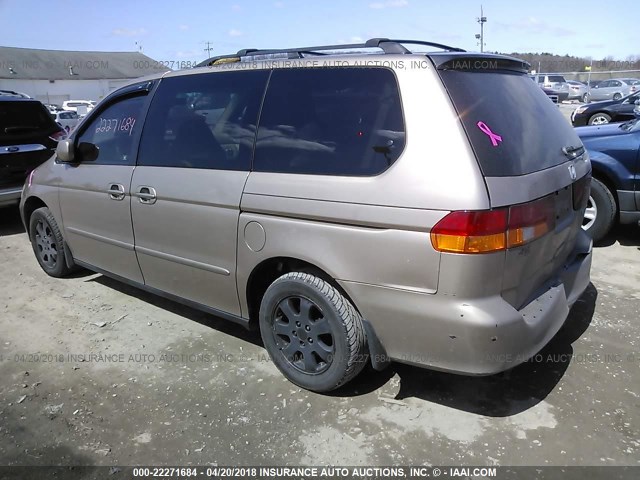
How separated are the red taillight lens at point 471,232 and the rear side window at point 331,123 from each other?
0.42m

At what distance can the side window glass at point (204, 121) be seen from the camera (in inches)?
118

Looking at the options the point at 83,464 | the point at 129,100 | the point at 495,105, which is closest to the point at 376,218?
the point at 495,105

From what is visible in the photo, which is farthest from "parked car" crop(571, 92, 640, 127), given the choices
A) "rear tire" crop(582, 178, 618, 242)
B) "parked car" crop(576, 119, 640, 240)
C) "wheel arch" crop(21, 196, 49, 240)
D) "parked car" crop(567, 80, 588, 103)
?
"parked car" crop(567, 80, 588, 103)

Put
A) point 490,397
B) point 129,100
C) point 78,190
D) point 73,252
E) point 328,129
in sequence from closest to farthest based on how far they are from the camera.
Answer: point 328,129 < point 490,397 < point 129,100 < point 78,190 < point 73,252

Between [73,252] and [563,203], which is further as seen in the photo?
[73,252]

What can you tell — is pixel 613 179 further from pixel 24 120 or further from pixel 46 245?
pixel 24 120

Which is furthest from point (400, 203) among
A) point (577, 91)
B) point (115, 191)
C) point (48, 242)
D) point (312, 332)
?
point (577, 91)

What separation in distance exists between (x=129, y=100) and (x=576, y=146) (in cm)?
318

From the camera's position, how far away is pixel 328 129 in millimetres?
2641

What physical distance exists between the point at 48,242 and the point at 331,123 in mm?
3476

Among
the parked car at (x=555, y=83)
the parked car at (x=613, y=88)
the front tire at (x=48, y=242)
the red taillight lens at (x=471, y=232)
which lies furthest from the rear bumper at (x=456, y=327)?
the parked car at (x=555, y=83)

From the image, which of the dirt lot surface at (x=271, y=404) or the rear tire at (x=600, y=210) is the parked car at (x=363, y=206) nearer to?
the dirt lot surface at (x=271, y=404)

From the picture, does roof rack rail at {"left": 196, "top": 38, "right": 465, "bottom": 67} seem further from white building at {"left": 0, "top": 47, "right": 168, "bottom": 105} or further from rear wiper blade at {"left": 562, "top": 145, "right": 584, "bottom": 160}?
white building at {"left": 0, "top": 47, "right": 168, "bottom": 105}

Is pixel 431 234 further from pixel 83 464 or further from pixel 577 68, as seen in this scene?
pixel 577 68
